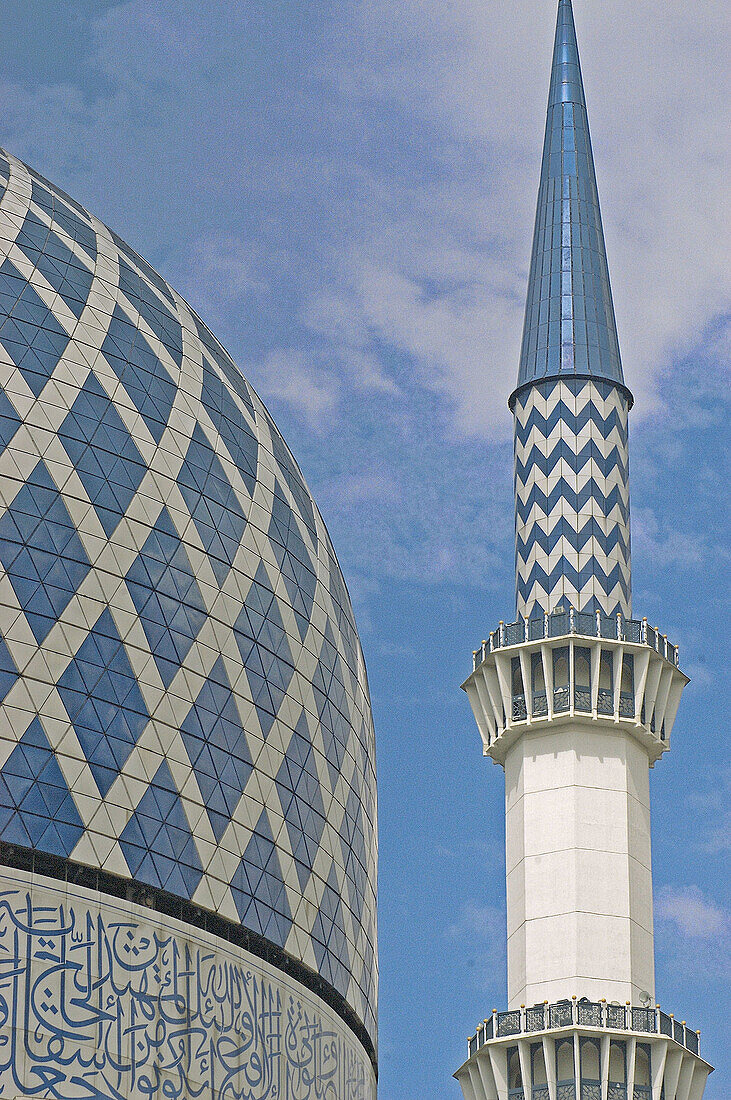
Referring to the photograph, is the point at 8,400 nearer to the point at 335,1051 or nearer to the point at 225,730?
the point at 225,730

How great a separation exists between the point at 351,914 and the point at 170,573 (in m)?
3.70

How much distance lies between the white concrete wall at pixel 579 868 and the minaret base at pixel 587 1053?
355mm

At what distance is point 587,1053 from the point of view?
25.1 m

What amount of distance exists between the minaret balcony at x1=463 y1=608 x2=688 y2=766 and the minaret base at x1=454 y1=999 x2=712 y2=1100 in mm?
3925

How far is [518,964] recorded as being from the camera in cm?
2605

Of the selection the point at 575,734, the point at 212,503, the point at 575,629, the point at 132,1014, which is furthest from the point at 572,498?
the point at 132,1014

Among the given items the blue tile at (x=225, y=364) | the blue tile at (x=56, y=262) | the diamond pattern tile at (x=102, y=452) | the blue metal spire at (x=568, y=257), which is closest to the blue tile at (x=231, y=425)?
the blue tile at (x=225, y=364)

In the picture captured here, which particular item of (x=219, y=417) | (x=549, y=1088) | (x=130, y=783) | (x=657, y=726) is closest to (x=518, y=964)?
(x=549, y=1088)

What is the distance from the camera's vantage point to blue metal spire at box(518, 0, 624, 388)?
29906mm

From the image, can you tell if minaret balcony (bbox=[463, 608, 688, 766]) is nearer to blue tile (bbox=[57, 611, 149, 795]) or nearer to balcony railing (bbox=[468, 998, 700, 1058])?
balcony railing (bbox=[468, 998, 700, 1058])

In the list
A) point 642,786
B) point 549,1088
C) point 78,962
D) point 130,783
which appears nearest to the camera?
point 78,962

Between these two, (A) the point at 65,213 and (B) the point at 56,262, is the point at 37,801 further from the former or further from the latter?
(A) the point at 65,213

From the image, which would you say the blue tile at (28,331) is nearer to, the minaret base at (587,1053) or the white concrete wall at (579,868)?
the white concrete wall at (579,868)

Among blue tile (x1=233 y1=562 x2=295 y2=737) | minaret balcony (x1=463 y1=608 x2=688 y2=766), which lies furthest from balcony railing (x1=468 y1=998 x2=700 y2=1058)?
blue tile (x1=233 y1=562 x2=295 y2=737)
